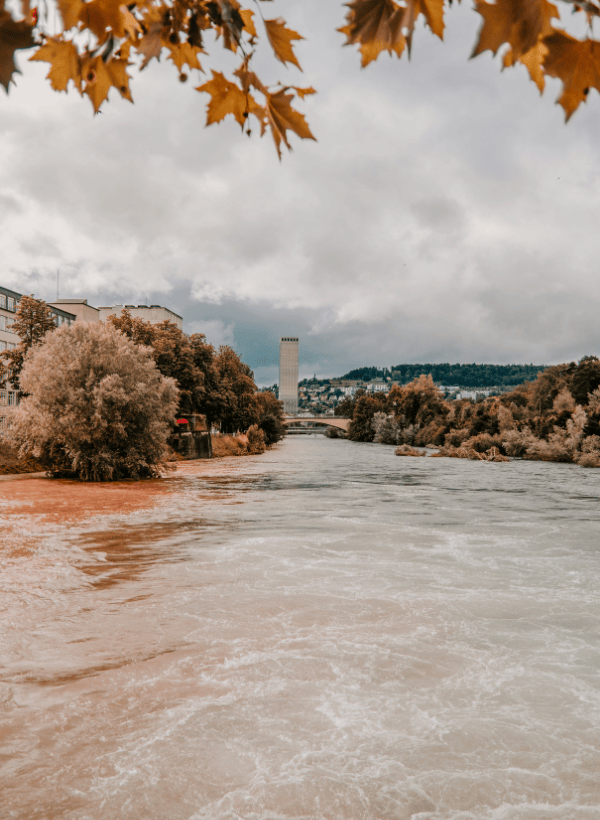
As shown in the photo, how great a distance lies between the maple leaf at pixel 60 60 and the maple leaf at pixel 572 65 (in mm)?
1708

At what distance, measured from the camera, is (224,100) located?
8.70ft

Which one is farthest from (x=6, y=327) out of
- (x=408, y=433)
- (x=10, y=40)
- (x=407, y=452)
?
(x=10, y=40)

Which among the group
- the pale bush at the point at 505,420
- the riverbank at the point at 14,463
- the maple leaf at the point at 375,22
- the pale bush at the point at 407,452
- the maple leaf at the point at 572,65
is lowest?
the pale bush at the point at 407,452

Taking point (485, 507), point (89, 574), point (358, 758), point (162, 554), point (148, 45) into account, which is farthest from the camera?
point (485, 507)

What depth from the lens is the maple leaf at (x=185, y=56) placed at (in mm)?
2832

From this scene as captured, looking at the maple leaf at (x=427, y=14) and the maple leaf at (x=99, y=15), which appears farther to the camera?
the maple leaf at (x=99, y=15)

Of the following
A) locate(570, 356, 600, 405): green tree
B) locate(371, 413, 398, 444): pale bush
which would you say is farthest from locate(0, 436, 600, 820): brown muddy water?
locate(371, 413, 398, 444): pale bush

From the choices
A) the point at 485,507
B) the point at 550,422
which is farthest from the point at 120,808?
the point at 550,422

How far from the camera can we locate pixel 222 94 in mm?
2637

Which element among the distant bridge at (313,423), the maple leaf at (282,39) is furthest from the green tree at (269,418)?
the maple leaf at (282,39)

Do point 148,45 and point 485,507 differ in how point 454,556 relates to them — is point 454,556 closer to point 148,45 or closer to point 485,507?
point 485,507

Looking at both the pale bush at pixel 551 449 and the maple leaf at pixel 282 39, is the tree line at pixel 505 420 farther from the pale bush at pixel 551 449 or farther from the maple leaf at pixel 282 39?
the maple leaf at pixel 282 39

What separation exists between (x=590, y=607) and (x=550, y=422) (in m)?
42.2

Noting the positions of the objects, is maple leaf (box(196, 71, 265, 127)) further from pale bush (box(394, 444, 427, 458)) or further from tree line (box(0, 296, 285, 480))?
pale bush (box(394, 444, 427, 458))
